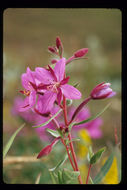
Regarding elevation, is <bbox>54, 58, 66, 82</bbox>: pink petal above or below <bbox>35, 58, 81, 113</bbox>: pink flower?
above

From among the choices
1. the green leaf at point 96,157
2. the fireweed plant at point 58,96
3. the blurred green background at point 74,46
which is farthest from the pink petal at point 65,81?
the blurred green background at point 74,46

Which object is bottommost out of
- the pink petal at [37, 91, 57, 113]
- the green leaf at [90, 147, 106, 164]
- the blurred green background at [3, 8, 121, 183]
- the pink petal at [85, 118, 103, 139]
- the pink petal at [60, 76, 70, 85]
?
the pink petal at [85, 118, 103, 139]

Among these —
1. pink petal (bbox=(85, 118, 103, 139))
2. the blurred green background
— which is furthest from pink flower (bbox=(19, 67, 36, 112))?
the blurred green background

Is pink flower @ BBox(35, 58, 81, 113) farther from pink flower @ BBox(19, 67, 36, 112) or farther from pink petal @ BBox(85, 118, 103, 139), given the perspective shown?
pink petal @ BBox(85, 118, 103, 139)

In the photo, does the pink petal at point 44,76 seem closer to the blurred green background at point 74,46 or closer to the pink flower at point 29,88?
the pink flower at point 29,88

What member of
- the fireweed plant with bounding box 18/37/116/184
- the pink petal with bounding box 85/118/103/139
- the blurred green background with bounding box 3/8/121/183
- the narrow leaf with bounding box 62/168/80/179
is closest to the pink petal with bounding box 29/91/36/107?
the fireweed plant with bounding box 18/37/116/184

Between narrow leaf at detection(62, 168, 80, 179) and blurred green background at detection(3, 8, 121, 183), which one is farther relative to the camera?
blurred green background at detection(3, 8, 121, 183)

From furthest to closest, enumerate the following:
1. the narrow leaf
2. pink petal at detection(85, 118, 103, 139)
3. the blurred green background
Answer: the blurred green background < pink petal at detection(85, 118, 103, 139) < the narrow leaf

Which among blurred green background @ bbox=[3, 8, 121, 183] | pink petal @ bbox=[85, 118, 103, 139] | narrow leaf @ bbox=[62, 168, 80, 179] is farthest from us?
blurred green background @ bbox=[3, 8, 121, 183]

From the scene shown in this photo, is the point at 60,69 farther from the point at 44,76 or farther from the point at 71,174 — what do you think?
the point at 71,174
